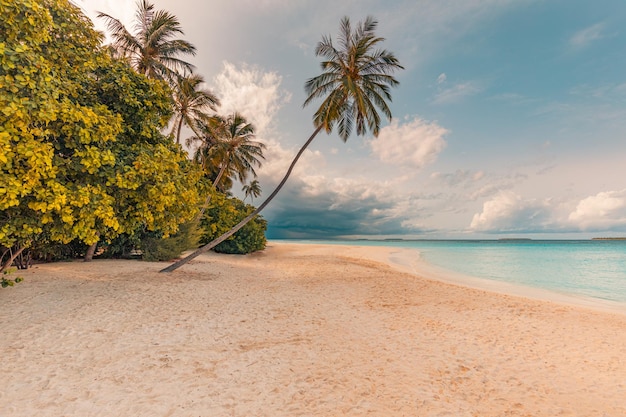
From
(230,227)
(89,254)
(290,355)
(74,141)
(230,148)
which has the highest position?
(230,148)

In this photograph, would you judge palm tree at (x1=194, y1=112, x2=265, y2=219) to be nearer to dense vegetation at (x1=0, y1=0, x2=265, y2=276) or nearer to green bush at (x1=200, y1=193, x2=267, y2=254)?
green bush at (x1=200, y1=193, x2=267, y2=254)

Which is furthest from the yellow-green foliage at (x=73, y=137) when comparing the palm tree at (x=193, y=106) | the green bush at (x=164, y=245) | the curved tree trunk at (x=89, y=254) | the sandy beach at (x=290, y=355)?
the palm tree at (x=193, y=106)

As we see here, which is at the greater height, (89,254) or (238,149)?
(238,149)

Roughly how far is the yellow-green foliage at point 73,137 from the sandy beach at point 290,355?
2.09m

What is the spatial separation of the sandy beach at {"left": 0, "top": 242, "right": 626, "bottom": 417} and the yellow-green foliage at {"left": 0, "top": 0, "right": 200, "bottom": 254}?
209cm

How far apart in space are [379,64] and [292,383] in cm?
1486

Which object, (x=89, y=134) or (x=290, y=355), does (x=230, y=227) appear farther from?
(x=290, y=355)

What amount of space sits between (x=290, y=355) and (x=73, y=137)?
6.65 metres

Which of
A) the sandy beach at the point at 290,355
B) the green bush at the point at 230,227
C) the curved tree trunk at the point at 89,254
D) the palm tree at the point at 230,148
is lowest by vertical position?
the sandy beach at the point at 290,355

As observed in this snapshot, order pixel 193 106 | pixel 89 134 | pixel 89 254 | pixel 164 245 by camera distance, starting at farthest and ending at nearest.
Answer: pixel 193 106, pixel 164 245, pixel 89 254, pixel 89 134

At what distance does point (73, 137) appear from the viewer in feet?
20.9

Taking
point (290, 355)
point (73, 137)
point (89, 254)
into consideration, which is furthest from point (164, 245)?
point (290, 355)

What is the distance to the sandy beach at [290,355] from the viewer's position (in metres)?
3.70

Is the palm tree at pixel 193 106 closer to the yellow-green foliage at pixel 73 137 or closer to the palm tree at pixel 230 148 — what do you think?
the palm tree at pixel 230 148
